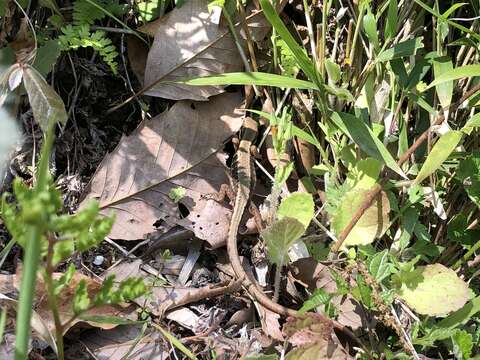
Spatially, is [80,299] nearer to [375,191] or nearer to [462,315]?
[375,191]

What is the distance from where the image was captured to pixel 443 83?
2.33 metres

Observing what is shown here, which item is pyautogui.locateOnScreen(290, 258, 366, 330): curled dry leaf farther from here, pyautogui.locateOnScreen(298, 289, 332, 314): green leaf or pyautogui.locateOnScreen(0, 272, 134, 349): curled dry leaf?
pyautogui.locateOnScreen(0, 272, 134, 349): curled dry leaf

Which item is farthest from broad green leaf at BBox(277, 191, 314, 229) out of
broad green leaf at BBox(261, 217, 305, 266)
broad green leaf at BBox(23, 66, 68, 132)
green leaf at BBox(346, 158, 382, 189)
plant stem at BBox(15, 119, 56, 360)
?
plant stem at BBox(15, 119, 56, 360)

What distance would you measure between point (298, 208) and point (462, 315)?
0.68 metres

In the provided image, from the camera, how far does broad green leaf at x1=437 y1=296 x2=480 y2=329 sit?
219 cm

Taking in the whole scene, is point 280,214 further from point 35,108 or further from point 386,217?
point 35,108

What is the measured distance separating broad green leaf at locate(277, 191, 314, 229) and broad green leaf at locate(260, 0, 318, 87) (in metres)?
0.45

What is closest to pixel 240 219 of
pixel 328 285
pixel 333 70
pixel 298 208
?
pixel 298 208

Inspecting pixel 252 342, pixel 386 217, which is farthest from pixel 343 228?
pixel 252 342

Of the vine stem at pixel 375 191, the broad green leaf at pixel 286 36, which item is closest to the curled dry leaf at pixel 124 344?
the vine stem at pixel 375 191

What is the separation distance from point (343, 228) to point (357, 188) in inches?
6.2

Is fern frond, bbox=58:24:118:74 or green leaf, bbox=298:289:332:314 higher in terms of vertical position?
fern frond, bbox=58:24:118:74

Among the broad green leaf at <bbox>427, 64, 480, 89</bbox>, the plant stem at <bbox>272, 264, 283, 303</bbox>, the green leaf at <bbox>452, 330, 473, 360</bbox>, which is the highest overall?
the broad green leaf at <bbox>427, 64, 480, 89</bbox>

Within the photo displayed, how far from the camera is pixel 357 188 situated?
7.57 feet
